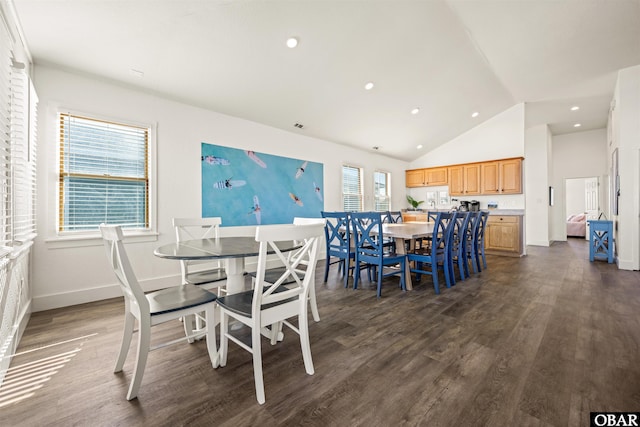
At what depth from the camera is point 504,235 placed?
6.05 m

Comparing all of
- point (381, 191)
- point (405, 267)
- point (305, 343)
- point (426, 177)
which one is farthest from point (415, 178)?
point (305, 343)

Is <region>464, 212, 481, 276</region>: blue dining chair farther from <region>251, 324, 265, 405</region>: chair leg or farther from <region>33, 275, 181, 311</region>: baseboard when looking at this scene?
<region>33, 275, 181, 311</region>: baseboard

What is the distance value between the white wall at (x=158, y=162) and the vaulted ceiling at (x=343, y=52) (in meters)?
0.18

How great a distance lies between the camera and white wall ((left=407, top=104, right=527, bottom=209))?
6246 mm

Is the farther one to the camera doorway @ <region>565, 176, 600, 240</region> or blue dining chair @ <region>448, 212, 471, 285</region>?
doorway @ <region>565, 176, 600, 240</region>

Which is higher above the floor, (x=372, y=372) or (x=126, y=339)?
(x=126, y=339)

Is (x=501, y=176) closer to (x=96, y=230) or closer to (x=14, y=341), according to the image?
(x=96, y=230)

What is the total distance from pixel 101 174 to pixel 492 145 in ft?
25.1

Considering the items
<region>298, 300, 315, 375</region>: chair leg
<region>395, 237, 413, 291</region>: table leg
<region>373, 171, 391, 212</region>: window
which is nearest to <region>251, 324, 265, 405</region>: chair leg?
<region>298, 300, 315, 375</region>: chair leg

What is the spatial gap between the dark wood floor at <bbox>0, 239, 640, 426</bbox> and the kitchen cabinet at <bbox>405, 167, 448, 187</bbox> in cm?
483

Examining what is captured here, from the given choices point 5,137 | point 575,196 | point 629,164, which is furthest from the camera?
point 575,196

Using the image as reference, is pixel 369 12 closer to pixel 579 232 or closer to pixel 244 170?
pixel 244 170

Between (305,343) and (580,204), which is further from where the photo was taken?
(580,204)

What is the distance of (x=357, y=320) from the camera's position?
2574mm
